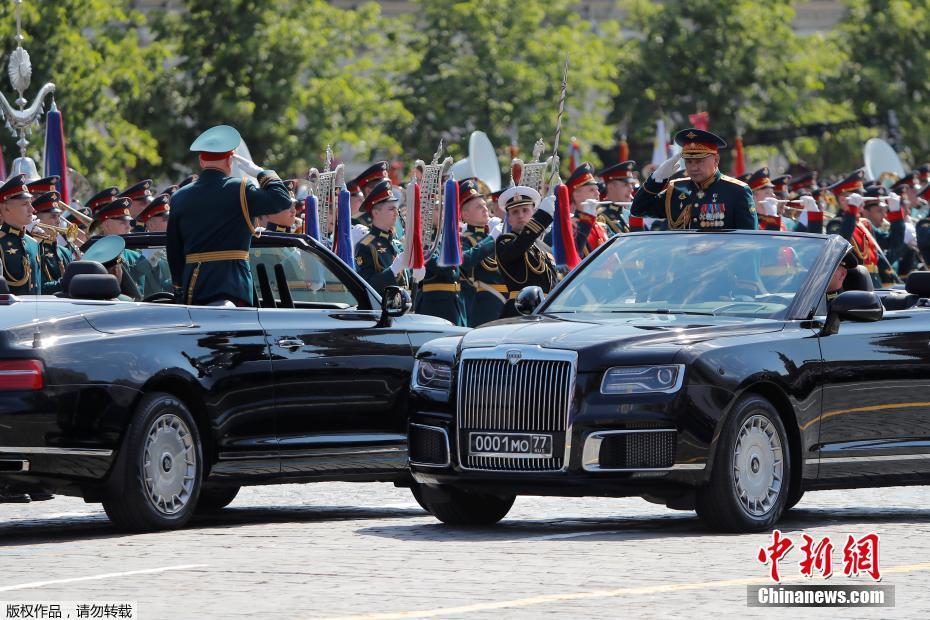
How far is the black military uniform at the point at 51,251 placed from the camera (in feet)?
58.9

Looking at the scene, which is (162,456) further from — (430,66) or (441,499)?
(430,66)

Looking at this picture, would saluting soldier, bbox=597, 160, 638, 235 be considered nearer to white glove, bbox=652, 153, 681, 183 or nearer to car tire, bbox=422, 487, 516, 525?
white glove, bbox=652, 153, 681, 183

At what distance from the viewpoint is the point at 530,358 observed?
38.4 feet

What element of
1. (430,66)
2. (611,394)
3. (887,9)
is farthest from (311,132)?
(611,394)

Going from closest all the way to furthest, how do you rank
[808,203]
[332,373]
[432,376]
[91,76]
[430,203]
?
[432,376] < [332,373] < [430,203] < [808,203] < [91,76]

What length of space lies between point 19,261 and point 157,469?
5.76 m

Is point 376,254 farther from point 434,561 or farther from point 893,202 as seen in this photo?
point 893,202

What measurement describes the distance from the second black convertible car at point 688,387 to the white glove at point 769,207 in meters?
11.9

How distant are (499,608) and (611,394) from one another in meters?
2.63

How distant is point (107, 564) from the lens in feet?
34.5

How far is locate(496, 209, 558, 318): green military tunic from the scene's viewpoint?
18.1 m

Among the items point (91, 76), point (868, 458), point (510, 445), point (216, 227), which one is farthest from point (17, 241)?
point (91, 76)

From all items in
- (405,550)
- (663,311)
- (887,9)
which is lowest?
(405,550)

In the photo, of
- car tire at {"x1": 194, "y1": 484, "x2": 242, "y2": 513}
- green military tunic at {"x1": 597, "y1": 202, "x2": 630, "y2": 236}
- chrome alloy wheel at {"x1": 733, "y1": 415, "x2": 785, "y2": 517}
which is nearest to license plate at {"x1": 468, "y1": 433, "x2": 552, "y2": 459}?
chrome alloy wheel at {"x1": 733, "y1": 415, "x2": 785, "y2": 517}
